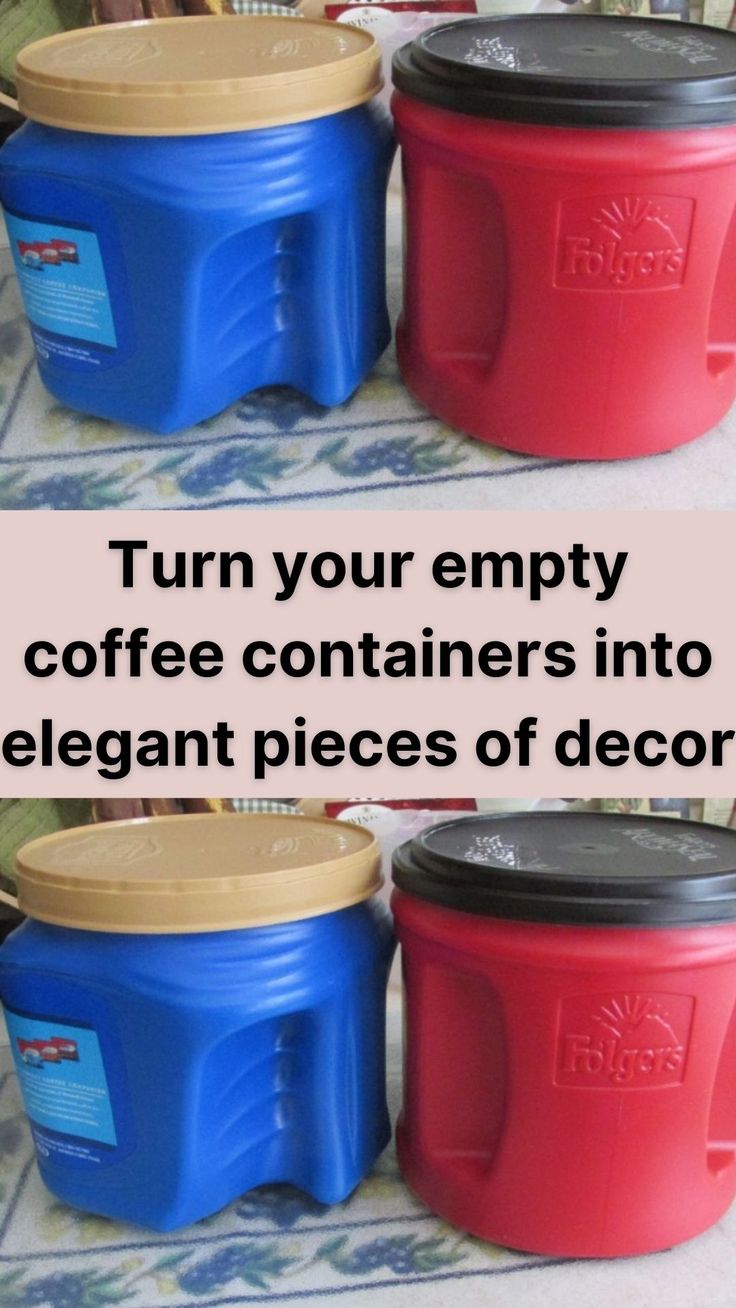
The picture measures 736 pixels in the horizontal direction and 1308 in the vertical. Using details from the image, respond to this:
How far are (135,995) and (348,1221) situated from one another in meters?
0.29

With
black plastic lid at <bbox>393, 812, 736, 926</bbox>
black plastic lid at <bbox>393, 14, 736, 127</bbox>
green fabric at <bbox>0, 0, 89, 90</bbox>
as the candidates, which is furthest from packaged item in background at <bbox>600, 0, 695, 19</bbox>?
black plastic lid at <bbox>393, 812, 736, 926</bbox>

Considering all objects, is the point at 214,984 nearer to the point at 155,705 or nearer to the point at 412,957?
the point at 412,957

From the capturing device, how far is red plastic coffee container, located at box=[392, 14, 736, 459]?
113cm

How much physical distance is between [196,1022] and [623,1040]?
325 millimetres

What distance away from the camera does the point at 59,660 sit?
1.45m

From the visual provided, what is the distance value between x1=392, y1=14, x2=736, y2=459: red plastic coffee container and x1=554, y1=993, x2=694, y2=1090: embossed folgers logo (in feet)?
1.47

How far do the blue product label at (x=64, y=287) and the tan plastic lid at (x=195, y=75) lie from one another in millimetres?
87

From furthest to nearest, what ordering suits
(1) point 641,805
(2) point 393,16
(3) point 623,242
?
(1) point 641,805, (2) point 393,16, (3) point 623,242

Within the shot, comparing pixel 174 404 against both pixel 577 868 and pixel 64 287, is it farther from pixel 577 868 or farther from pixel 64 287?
pixel 577 868

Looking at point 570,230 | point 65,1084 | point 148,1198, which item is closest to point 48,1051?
point 65,1084

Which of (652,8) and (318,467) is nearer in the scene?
(318,467)

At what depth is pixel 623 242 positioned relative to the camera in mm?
1159

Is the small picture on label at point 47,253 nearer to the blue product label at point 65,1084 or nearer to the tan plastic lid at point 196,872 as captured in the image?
the tan plastic lid at point 196,872

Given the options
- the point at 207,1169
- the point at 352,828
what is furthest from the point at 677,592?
the point at 207,1169
